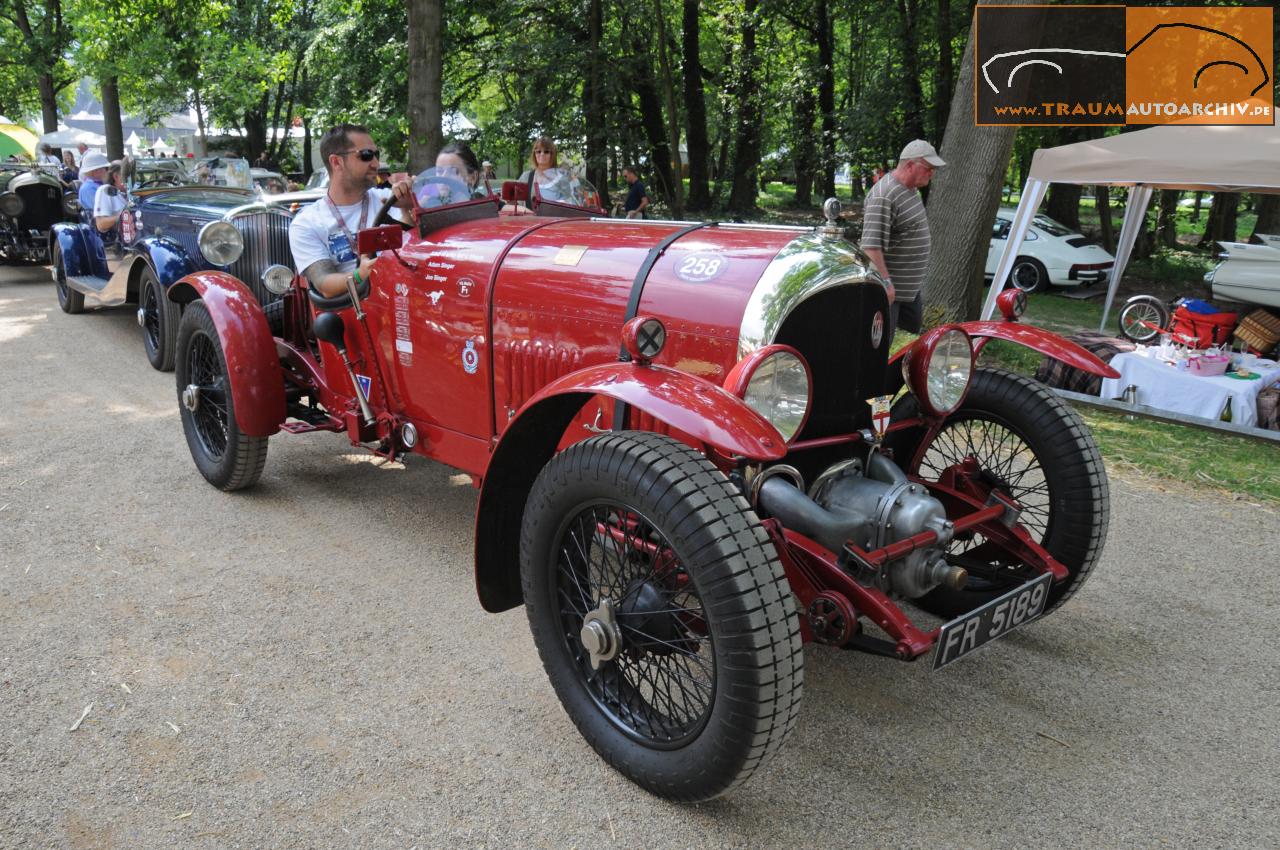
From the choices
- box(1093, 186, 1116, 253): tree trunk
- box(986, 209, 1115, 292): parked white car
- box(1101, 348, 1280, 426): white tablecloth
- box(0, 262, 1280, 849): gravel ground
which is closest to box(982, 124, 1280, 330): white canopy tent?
box(1101, 348, 1280, 426): white tablecloth

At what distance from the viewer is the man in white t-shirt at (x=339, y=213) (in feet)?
13.8

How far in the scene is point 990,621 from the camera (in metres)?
2.51

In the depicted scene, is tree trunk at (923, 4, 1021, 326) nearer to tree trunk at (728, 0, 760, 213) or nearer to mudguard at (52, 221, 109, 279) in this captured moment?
mudguard at (52, 221, 109, 279)

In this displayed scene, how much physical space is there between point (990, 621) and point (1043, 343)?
119 centimetres

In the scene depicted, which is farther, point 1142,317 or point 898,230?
point 1142,317

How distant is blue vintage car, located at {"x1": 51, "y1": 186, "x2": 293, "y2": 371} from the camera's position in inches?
244

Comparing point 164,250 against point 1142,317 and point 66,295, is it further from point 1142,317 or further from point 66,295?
point 1142,317

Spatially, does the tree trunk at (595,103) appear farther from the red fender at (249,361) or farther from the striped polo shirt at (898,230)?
the red fender at (249,361)

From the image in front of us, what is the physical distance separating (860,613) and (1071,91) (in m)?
14.0

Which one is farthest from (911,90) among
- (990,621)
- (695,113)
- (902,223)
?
(990,621)

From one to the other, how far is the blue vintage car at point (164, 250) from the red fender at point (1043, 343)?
3888 millimetres

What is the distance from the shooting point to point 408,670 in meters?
3.09

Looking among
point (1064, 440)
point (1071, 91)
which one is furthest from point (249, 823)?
point (1071, 91)
